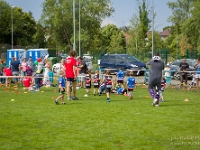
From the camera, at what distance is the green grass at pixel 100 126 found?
9.18 m

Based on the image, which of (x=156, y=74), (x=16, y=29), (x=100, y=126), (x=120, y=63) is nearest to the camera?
(x=100, y=126)

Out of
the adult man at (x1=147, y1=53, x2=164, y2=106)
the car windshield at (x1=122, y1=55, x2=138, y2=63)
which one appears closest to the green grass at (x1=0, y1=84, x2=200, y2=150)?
the adult man at (x1=147, y1=53, x2=164, y2=106)

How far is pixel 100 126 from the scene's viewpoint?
11234mm

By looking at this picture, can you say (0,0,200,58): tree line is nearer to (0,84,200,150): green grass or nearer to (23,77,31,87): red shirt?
(23,77,31,87): red shirt

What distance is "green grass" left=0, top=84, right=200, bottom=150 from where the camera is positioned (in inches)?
361

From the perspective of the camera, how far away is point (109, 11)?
6681 centimetres

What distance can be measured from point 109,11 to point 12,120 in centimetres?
5574

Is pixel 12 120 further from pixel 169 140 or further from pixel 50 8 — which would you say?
pixel 50 8

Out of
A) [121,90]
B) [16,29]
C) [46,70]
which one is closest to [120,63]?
[46,70]

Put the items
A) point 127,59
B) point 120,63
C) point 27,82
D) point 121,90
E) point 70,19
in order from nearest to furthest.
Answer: point 121,90 → point 27,82 → point 120,63 → point 127,59 → point 70,19

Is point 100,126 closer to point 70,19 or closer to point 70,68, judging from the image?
point 70,68

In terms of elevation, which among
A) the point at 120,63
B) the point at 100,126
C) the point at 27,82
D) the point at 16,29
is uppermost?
the point at 16,29

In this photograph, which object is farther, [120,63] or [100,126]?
[120,63]

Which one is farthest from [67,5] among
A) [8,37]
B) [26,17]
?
[26,17]
